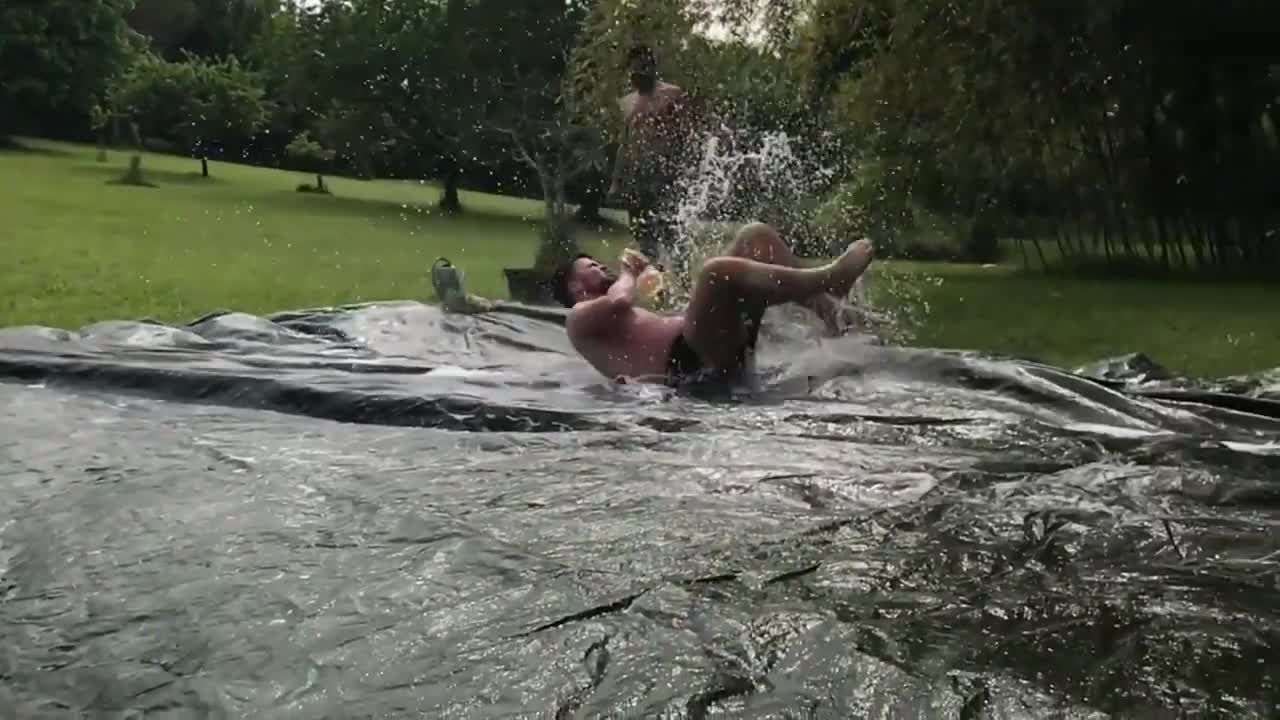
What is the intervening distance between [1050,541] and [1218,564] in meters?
0.26

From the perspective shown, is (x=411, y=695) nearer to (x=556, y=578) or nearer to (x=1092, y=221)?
(x=556, y=578)

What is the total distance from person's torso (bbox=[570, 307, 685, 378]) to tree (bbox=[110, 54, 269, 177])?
14.6 metres

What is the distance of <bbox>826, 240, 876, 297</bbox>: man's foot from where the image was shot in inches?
128

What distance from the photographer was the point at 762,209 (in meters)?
7.29

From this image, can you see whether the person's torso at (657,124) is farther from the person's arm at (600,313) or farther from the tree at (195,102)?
the tree at (195,102)

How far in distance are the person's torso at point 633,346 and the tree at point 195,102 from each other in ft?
47.9

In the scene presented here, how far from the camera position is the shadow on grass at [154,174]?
15211mm

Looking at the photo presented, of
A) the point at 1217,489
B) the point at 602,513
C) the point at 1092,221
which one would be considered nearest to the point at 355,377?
the point at 602,513

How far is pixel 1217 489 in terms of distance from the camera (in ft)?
7.11

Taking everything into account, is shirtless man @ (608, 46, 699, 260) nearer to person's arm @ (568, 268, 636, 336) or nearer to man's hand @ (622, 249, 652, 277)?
man's hand @ (622, 249, 652, 277)

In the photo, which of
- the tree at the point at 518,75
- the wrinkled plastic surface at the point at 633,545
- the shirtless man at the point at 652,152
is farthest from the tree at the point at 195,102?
the wrinkled plastic surface at the point at 633,545

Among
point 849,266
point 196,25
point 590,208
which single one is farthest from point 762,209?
point 196,25

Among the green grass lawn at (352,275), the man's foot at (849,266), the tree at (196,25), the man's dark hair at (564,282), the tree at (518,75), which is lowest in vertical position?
the green grass lawn at (352,275)

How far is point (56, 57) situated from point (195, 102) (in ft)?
8.93
